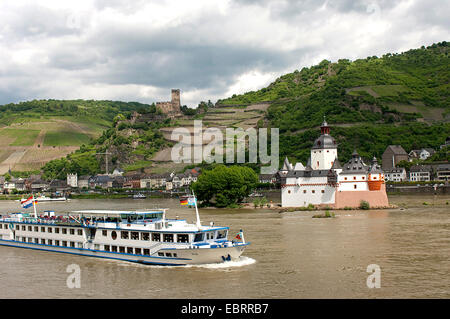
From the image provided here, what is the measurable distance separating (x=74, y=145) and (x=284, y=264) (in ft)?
586

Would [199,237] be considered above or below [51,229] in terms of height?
above

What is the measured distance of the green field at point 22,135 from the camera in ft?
615

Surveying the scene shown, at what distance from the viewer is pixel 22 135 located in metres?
194

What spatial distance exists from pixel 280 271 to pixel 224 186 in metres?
45.8

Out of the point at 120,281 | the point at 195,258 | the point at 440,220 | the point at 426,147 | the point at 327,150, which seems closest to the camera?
the point at 120,281

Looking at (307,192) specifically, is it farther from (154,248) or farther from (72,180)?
(72,180)

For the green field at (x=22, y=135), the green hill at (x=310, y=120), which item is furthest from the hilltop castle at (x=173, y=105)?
the green field at (x=22, y=135)

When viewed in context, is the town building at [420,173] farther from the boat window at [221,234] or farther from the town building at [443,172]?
the boat window at [221,234]

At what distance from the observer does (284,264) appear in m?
26.0

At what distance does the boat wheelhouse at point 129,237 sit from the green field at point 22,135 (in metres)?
162

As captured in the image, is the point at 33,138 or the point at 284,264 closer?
the point at 284,264

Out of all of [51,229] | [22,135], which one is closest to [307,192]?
[51,229]
